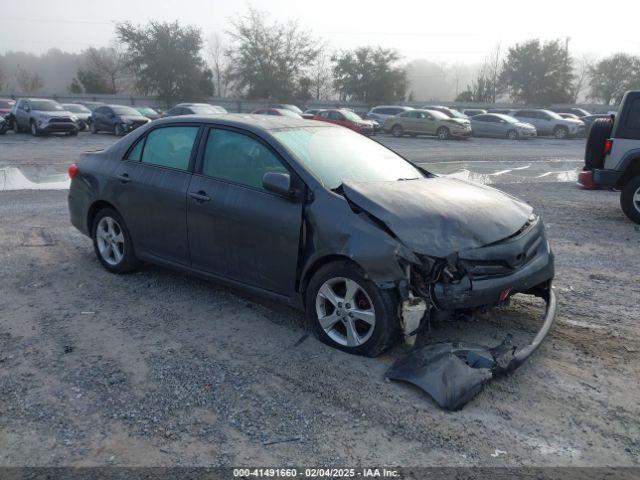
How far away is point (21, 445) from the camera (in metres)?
2.96

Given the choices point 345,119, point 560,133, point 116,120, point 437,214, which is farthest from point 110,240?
point 560,133

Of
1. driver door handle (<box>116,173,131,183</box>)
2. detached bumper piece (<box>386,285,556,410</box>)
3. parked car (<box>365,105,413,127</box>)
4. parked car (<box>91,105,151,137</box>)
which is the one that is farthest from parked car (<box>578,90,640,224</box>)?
parked car (<box>365,105,413,127</box>)

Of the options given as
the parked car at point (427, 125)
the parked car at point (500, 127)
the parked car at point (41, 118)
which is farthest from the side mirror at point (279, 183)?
the parked car at point (500, 127)

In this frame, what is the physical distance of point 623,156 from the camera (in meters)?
8.43

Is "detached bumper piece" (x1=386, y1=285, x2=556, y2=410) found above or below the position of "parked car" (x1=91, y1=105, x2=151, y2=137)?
below

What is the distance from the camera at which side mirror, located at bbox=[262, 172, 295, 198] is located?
4.10 meters

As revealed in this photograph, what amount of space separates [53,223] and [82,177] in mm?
2446

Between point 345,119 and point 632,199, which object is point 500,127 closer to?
point 345,119

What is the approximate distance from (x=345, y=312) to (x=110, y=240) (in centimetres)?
297

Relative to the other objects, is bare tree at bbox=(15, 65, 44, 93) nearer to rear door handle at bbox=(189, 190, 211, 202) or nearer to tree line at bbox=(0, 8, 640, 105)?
tree line at bbox=(0, 8, 640, 105)

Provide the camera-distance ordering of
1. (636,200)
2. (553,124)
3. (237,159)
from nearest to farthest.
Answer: (237,159) → (636,200) → (553,124)

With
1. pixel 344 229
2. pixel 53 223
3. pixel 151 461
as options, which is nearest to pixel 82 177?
pixel 53 223

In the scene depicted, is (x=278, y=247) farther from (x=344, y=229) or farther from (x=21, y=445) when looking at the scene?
(x=21, y=445)

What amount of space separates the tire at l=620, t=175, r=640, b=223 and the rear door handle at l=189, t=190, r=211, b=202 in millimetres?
6780
